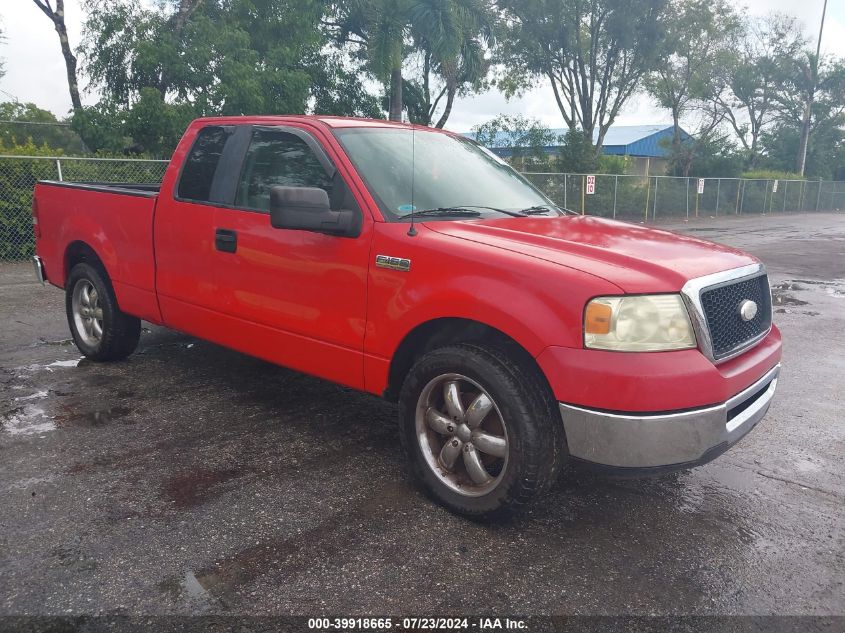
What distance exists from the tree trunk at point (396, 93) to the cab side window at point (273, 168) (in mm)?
20634

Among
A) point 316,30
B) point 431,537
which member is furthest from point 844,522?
point 316,30

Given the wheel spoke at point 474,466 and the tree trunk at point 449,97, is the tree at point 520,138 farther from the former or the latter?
the wheel spoke at point 474,466

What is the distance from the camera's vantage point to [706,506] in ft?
11.9

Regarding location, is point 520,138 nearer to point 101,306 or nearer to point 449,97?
point 449,97

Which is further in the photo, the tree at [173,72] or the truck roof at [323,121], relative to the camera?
the tree at [173,72]

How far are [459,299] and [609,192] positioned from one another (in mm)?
22764

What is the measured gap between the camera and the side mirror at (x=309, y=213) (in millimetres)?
3494

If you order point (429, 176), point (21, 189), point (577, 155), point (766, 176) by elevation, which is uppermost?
point (577, 155)

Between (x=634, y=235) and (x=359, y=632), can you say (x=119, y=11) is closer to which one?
(x=634, y=235)

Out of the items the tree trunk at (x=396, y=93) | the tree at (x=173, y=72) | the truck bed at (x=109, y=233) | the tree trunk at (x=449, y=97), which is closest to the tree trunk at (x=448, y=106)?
the tree trunk at (x=449, y=97)

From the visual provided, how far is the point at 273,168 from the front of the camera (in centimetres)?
433

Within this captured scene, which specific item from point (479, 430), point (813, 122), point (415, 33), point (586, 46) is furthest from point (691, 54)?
point (479, 430)

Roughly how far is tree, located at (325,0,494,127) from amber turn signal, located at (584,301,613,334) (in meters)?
22.2

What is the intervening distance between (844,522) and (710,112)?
4614cm
